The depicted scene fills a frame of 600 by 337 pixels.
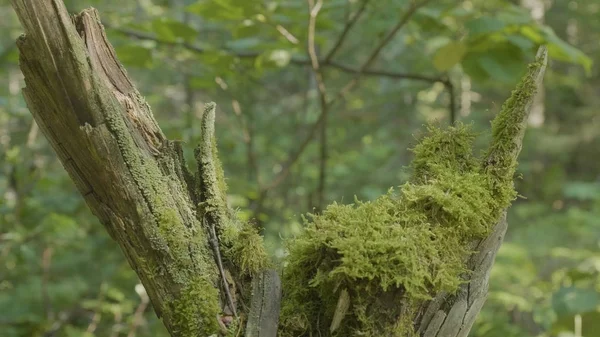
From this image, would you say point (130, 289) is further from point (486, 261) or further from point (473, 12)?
point (486, 261)

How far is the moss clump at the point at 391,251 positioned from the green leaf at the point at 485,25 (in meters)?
0.97

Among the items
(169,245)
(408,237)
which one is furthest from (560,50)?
(169,245)

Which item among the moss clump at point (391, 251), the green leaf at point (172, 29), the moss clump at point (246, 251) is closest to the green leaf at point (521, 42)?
the moss clump at point (391, 251)

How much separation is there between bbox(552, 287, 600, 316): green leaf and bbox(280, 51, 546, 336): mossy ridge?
52.4 inches

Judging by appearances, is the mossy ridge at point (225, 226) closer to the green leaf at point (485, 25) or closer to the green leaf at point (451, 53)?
the green leaf at point (485, 25)

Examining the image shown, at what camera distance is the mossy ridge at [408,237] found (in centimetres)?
105

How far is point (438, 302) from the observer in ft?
3.66

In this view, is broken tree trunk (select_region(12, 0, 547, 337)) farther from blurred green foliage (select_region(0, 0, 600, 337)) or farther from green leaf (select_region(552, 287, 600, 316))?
green leaf (select_region(552, 287, 600, 316))

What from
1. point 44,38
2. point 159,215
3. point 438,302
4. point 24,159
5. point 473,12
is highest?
point 24,159

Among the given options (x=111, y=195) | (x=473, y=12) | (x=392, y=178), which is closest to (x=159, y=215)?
(x=111, y=195)

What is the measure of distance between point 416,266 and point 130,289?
14.2ft

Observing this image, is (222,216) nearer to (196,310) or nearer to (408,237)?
(196,310)

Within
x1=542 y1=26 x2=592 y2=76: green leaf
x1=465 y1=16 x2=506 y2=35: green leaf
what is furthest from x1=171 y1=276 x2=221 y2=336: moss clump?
x1=542 y1=26 x2=592 y2=76: green leaf

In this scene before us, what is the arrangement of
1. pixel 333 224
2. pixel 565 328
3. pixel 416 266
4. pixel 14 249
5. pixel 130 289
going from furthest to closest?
1. pixel 130 289
2. pixel 14 249
3. pixel 565 328
4. pixel 333 224
5. pixel 416 266
